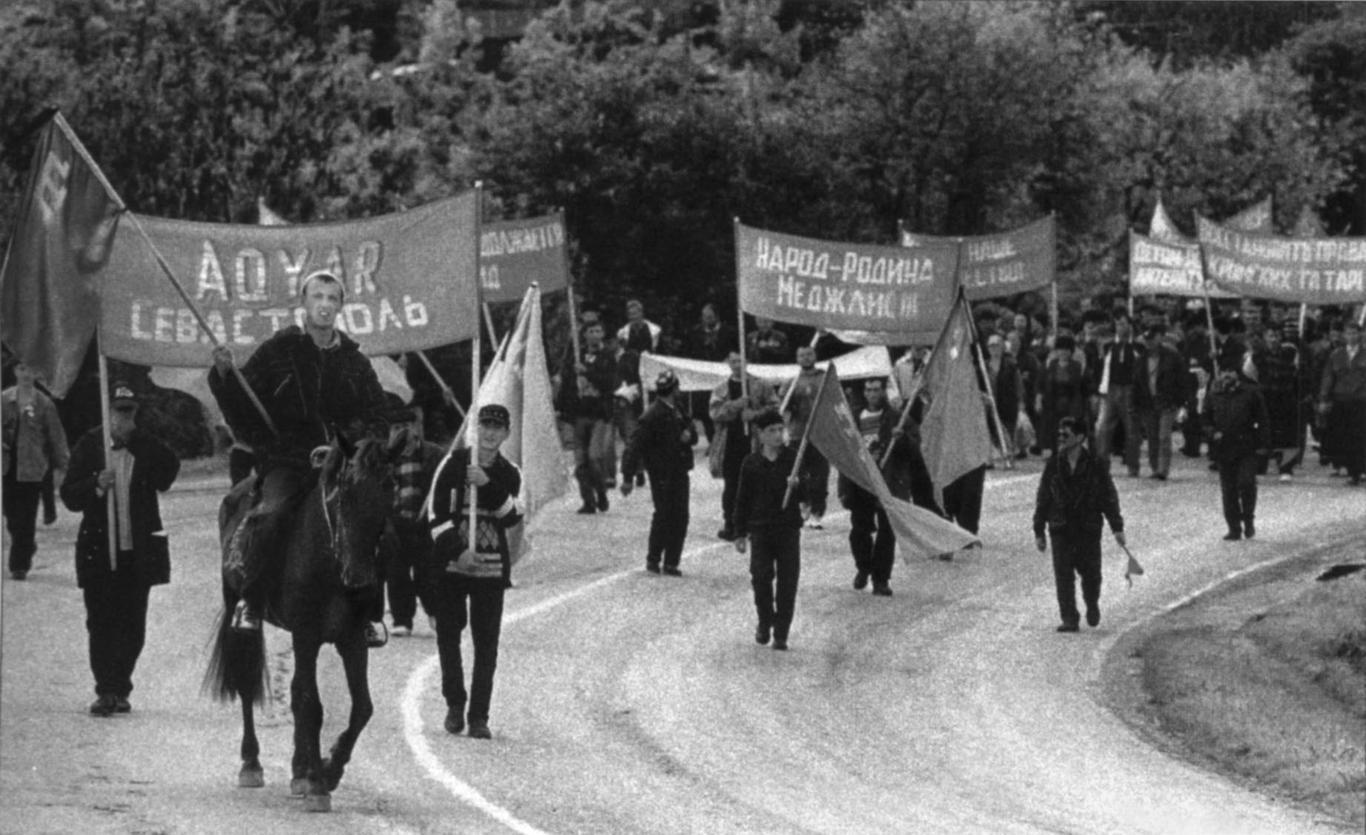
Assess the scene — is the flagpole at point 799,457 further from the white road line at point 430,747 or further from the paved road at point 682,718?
the white road line at point 430,747

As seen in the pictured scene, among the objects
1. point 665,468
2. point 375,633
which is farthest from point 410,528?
point 665,468

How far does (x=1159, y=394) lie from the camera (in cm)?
3166

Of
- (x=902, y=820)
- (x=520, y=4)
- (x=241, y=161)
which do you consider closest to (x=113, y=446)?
(x=902, y=820)

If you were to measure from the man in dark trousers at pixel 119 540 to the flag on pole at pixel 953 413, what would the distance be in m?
8.76

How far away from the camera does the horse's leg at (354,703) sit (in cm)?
1384

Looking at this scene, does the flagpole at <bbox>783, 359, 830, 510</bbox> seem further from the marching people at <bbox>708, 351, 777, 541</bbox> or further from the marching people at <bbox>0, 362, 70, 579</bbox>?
the marching people at <bbox>0, 362, 70, 579</bbox>

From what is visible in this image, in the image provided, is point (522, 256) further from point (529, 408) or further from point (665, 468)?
point (529, 408)

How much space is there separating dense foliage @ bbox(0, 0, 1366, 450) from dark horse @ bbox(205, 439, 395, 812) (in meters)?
22.3

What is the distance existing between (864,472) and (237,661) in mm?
9110

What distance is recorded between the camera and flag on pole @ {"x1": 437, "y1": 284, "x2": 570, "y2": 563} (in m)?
18.4

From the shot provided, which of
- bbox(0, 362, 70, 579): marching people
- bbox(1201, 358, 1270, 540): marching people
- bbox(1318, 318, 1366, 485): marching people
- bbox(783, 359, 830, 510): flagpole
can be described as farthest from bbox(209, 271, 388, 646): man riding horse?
bbox(1318, 318, 1366, 485): marching people

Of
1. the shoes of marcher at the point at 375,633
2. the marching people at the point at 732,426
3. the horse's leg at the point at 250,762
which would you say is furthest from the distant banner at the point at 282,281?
the marching people at the point at 732,426

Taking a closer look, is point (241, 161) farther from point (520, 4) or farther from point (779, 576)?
point (779, 576)

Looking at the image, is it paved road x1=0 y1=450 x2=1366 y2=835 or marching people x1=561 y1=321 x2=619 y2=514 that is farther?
marching people x1=561 y1=321 x2=619 y2=514
